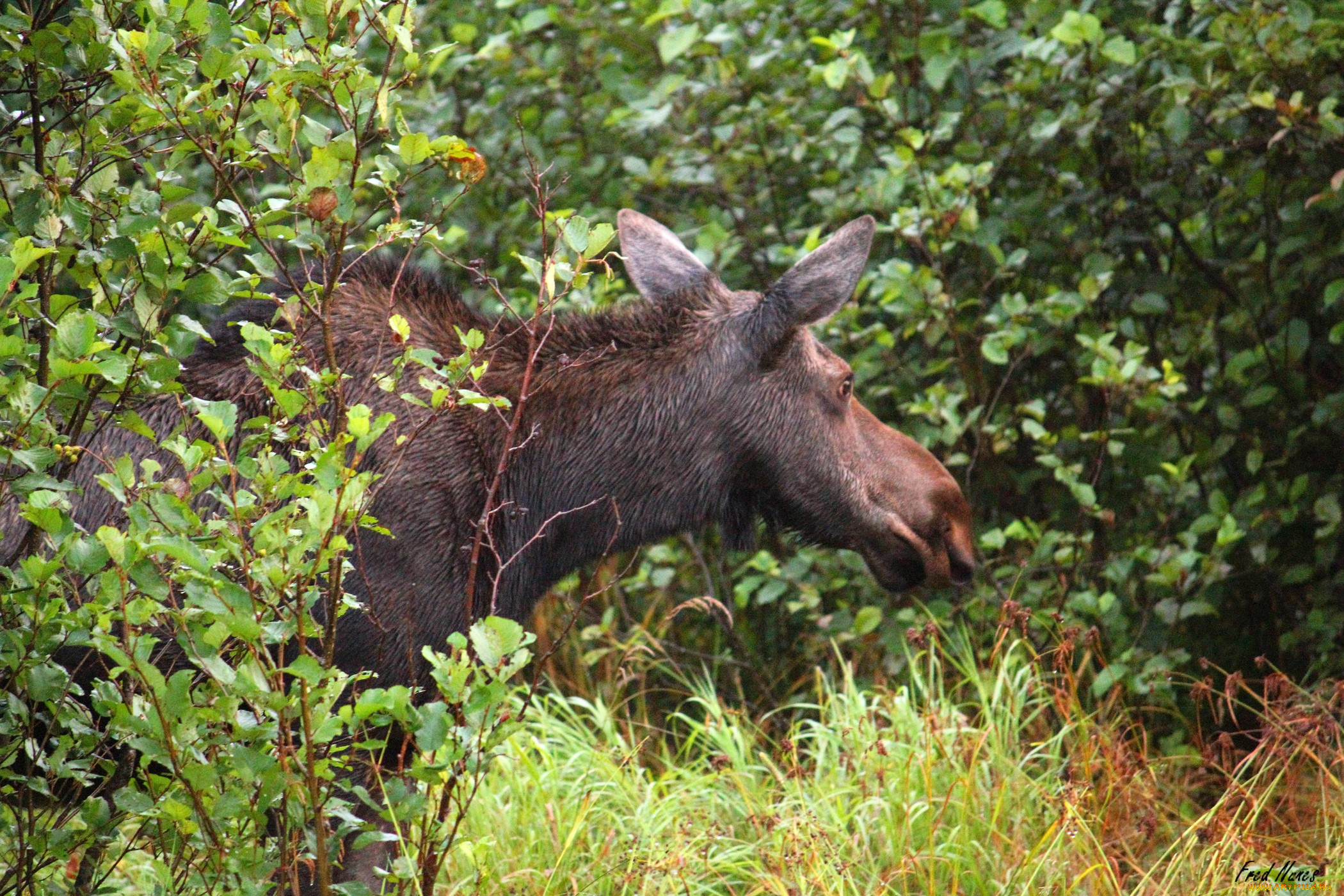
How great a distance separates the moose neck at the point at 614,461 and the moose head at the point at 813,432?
0.26ft

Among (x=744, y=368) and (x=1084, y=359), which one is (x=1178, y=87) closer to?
(x=1084, y=359)

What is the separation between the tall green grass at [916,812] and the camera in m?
3.68

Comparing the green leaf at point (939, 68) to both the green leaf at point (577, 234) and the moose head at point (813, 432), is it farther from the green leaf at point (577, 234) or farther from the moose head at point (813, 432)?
the green leaf at point (577, 234)

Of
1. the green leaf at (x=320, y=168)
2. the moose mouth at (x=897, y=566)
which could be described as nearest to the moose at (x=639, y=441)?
the moose mouth at (x=897, y=566)

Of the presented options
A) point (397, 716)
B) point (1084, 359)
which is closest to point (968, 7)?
point (1084, 359)

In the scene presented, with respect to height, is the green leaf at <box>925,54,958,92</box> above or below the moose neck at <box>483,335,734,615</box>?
above

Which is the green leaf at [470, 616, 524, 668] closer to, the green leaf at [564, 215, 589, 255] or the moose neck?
the green leaf at [564, 215, 589, 255]

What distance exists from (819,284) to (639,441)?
2.48 feet

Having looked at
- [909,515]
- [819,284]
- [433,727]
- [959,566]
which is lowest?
[959,566]

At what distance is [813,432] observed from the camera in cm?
442

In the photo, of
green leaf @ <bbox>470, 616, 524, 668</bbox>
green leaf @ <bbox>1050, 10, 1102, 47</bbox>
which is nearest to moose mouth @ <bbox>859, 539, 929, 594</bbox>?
green leaf @ <bbox>1050, 10, 1102, 47</bbox>

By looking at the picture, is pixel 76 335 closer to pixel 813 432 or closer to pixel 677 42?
pixel 813 432

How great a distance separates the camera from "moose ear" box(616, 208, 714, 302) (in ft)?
15.3

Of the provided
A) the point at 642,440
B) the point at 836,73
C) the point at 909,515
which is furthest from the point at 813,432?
the point at 836,73
